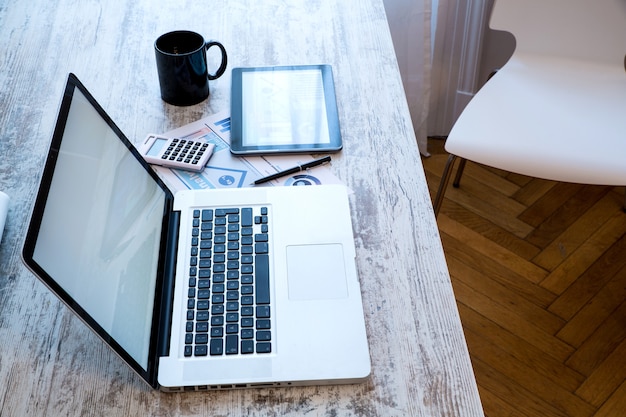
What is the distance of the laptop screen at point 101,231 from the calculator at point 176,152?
4.8 inches

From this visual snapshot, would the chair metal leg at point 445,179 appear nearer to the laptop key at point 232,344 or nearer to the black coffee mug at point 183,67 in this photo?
the black coffee mug at point 183,67

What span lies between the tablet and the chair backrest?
69 centimetres

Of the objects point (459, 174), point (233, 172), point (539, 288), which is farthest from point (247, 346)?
point (459, 174)

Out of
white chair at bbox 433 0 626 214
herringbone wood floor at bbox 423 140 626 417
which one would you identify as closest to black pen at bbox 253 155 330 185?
white chair at bbox 433 0 626 214

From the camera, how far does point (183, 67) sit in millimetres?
1126

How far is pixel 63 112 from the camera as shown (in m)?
0.80

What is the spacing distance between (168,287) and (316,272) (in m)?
0.18

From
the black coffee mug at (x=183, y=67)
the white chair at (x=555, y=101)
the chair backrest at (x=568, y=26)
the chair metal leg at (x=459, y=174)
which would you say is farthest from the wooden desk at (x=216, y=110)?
the chair metal leg at (x=459, y=174)

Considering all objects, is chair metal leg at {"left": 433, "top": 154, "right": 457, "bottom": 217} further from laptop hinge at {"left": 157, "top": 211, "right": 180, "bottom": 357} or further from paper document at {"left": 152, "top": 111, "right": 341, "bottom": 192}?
laptop hinge at {"left": 157, "top": 211, "right": 180, "bottom": 357}

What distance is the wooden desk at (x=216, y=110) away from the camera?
79 cm

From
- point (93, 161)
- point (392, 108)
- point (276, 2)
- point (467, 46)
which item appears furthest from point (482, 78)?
point (93, 161)

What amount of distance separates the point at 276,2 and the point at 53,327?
2.63 ft

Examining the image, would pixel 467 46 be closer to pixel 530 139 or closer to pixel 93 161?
pixel 530 139

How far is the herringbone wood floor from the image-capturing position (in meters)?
1.59
